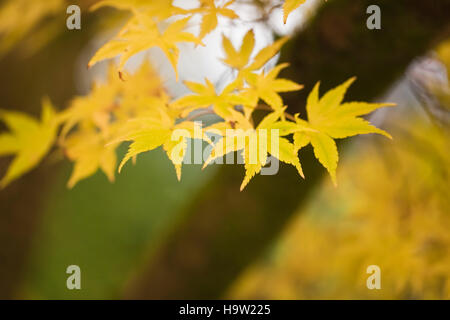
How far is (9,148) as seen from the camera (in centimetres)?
70

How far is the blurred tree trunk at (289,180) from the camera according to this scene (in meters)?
0.65

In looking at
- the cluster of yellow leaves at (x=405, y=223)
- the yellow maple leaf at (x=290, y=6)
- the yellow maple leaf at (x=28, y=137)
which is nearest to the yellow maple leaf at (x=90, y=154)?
the yellow maple leaf at (x=28, y=137)

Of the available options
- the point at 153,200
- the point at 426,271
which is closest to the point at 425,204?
the point at 426,271

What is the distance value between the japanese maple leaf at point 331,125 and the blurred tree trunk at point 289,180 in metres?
0.24

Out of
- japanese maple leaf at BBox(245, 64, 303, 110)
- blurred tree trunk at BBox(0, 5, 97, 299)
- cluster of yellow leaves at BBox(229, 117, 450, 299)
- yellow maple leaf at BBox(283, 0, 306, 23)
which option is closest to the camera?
yellow maple leaf at BBox(283, 0, 306, 23)

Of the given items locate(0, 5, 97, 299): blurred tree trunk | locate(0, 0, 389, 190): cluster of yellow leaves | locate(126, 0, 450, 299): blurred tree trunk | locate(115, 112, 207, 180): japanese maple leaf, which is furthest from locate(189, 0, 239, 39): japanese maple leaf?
locate(0, 5, 97, 299): blurred tree trunk

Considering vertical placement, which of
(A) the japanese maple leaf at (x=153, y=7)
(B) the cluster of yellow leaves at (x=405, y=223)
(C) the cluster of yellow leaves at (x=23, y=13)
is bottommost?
(B) the cluster of yellow leaves at (x=405, y=223)

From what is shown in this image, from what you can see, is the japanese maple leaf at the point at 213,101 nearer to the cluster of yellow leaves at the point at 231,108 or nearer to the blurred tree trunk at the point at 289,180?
the cluster of yellow leaves at the point at 231,108

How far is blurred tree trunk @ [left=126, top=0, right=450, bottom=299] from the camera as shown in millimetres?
652

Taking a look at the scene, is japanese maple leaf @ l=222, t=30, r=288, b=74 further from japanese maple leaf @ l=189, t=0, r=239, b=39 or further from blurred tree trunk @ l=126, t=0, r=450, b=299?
blurred tree trunk @ l=126, t=0, r=450, b=299

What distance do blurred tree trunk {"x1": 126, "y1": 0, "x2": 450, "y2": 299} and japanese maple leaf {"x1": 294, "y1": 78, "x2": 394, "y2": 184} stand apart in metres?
0.24

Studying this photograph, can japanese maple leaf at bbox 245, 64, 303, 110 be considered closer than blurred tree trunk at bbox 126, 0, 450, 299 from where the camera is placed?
Yes
